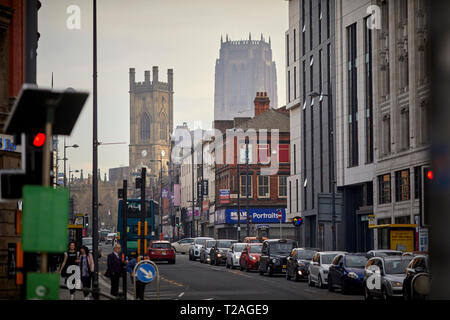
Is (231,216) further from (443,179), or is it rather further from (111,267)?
(443,179)

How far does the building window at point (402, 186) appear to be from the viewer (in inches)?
2031

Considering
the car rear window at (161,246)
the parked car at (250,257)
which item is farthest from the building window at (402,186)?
the car rear window at (161,246)

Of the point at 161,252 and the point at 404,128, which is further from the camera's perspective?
the point at 161,252

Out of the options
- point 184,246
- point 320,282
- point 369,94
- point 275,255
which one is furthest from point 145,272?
point 184,246

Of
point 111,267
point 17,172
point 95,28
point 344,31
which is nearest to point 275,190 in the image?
point 344,31

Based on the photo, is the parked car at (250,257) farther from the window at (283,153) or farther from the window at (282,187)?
the window at (282,187)

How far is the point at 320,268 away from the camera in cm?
3288

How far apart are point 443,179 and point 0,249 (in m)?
21.4

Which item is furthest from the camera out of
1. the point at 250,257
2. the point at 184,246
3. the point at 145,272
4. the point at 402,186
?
the point at 184,246

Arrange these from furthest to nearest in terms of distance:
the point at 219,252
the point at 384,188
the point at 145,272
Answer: the point at 219,252 < the point at 384,188 < the point at 145,272

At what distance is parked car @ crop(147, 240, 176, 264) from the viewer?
192 feet

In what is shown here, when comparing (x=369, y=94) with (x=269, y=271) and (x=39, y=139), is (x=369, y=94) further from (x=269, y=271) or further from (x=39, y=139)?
(x=39, y=139)

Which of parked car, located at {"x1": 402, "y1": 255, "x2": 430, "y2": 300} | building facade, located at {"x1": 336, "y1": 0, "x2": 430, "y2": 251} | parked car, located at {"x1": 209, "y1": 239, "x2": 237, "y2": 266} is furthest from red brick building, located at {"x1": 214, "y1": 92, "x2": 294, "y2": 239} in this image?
parked car, located at {"x1": 402, "y1": 255, "x2": 430, "y2": 300}

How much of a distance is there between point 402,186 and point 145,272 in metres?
34.1
